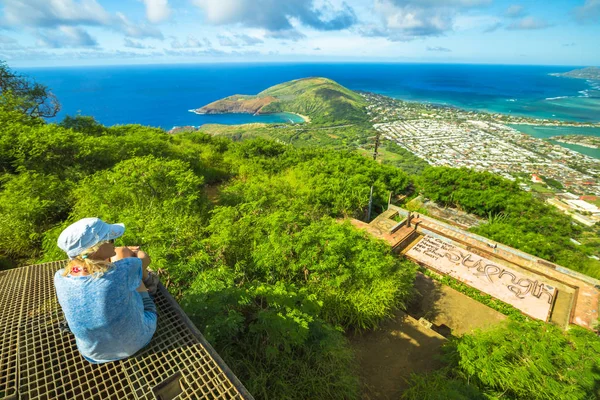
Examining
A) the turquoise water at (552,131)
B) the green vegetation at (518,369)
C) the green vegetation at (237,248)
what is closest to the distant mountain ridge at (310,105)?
the turquoise water at (552,131)

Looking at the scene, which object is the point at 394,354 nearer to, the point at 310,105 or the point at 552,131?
the point at 552,131

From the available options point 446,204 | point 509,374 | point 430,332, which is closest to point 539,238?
point 446,204

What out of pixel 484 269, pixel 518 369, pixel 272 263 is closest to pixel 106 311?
pixel 272 263

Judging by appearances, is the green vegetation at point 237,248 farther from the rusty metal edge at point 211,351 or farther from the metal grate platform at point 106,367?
the metal grate platform at point 106,367

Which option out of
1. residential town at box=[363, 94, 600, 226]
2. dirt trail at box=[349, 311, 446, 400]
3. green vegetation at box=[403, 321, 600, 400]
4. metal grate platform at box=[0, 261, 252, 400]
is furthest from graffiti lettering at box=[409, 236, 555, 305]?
residential town at box=[363, 94, 600, 226]

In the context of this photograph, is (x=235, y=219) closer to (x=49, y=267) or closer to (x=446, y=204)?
(x=49, y=267)

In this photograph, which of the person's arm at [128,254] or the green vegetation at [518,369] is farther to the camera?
the green vegetation at [518,369]
